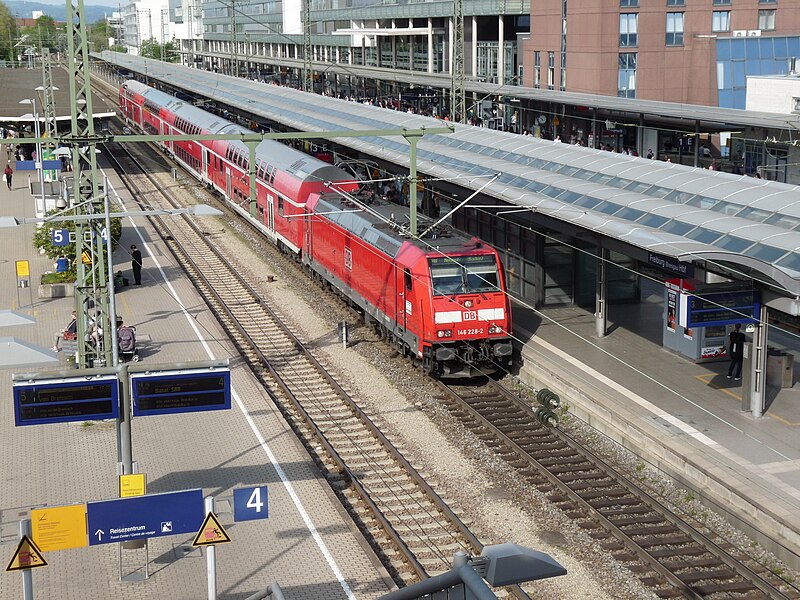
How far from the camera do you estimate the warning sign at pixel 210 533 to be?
12930 mm

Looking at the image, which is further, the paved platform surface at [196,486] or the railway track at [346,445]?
the railway track at [346,445]

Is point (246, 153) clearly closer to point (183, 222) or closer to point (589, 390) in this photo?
point (183, 222)

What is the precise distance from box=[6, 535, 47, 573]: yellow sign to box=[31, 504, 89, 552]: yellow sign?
0.25 metres

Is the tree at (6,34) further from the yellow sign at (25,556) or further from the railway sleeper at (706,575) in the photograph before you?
the railway sleeper at (706,575)

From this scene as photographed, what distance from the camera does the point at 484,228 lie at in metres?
31.4

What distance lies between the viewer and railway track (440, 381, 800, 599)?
14.8 meters

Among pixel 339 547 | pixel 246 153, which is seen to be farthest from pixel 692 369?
pixel 246 153

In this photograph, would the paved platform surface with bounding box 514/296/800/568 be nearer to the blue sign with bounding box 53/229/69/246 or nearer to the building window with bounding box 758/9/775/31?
the blue sign with bounding box 53/229/69/246

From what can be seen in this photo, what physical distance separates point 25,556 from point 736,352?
14.8m

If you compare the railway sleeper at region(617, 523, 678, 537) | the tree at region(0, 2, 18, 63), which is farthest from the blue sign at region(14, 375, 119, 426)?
the tree at region(0, 2, 18, 63)

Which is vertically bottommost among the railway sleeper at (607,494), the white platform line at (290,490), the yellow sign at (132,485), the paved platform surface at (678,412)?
the railway sleeper at (607,494)

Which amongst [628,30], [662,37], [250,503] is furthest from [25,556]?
[662,37]

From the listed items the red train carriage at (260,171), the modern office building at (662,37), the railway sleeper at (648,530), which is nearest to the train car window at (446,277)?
the red train carriage at (260,171)

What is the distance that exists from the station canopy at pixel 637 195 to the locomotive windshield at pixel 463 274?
1.91m
